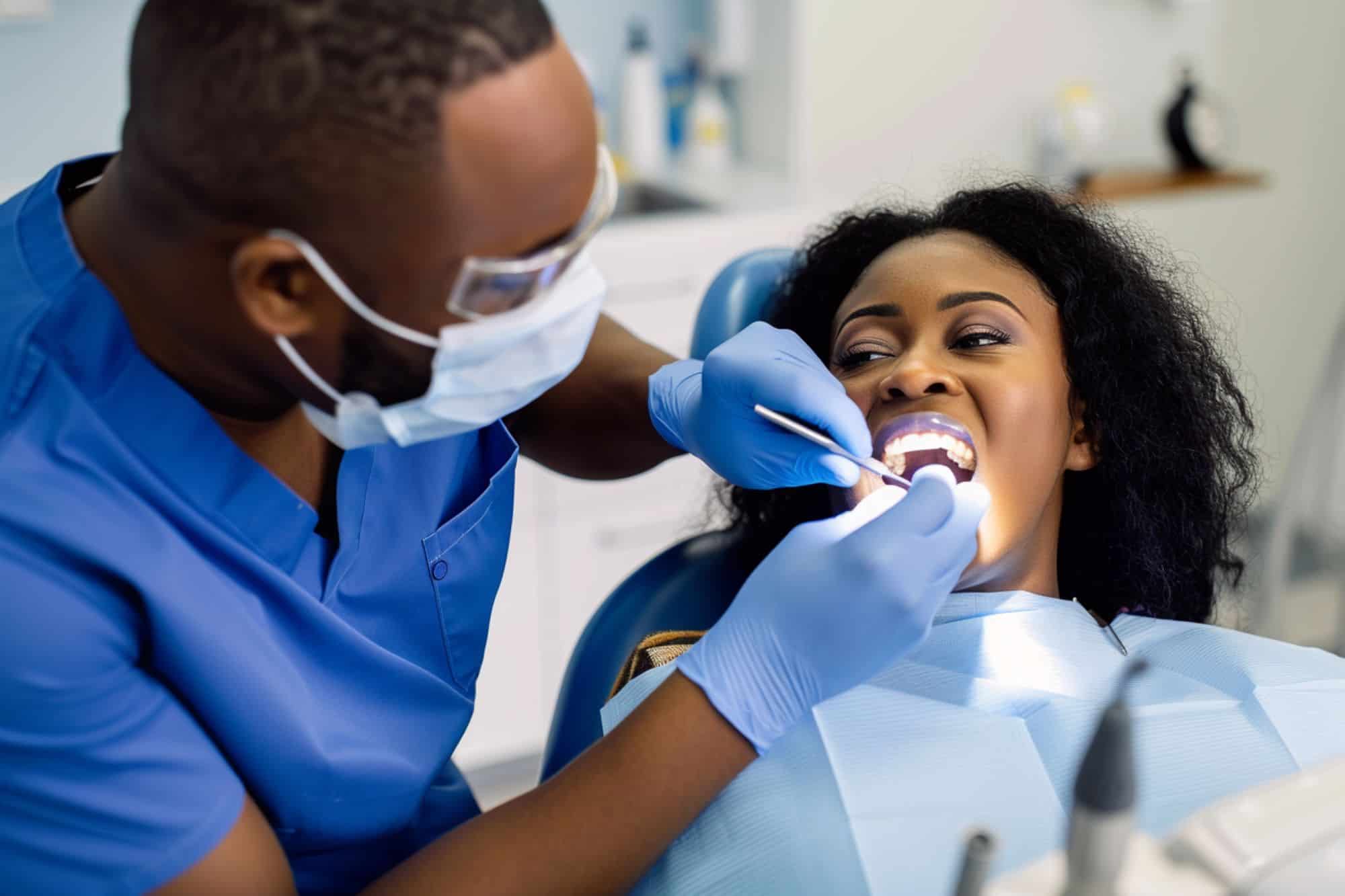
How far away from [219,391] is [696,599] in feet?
2.03

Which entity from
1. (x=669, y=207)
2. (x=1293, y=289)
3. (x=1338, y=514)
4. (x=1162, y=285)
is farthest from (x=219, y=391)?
(x=1293, y=289)

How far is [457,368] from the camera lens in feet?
2.84

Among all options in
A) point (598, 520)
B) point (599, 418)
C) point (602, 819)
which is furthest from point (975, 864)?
point (598, 520)

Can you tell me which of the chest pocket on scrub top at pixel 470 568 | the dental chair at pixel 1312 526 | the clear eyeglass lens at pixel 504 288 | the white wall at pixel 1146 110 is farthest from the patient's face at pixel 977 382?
the white wall at pixel 1146 110

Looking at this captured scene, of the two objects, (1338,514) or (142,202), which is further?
(1338,514)

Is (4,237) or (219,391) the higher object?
(4,237)

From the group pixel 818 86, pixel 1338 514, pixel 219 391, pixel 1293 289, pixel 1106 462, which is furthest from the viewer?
pixel 1293 289

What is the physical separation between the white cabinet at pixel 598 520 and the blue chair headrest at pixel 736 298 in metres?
0.82

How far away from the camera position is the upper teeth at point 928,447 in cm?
119

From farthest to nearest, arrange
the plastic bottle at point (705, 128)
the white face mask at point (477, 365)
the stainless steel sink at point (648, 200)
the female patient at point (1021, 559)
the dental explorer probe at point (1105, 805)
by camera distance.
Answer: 1. the plastic bottle at point (705, 128)
2. the stainless steel sink at point (648, 200)
3. the female patient at point (1021, 559)
4. the white face mask at point (477, 365)
5. the dental explorer probe at point (1105, 805)

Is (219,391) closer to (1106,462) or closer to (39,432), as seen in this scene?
(39,432)

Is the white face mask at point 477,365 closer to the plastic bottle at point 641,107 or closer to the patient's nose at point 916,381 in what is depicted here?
the patient's nose at point 916,381

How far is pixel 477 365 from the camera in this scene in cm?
88

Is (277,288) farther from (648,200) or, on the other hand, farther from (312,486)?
(648,200)
